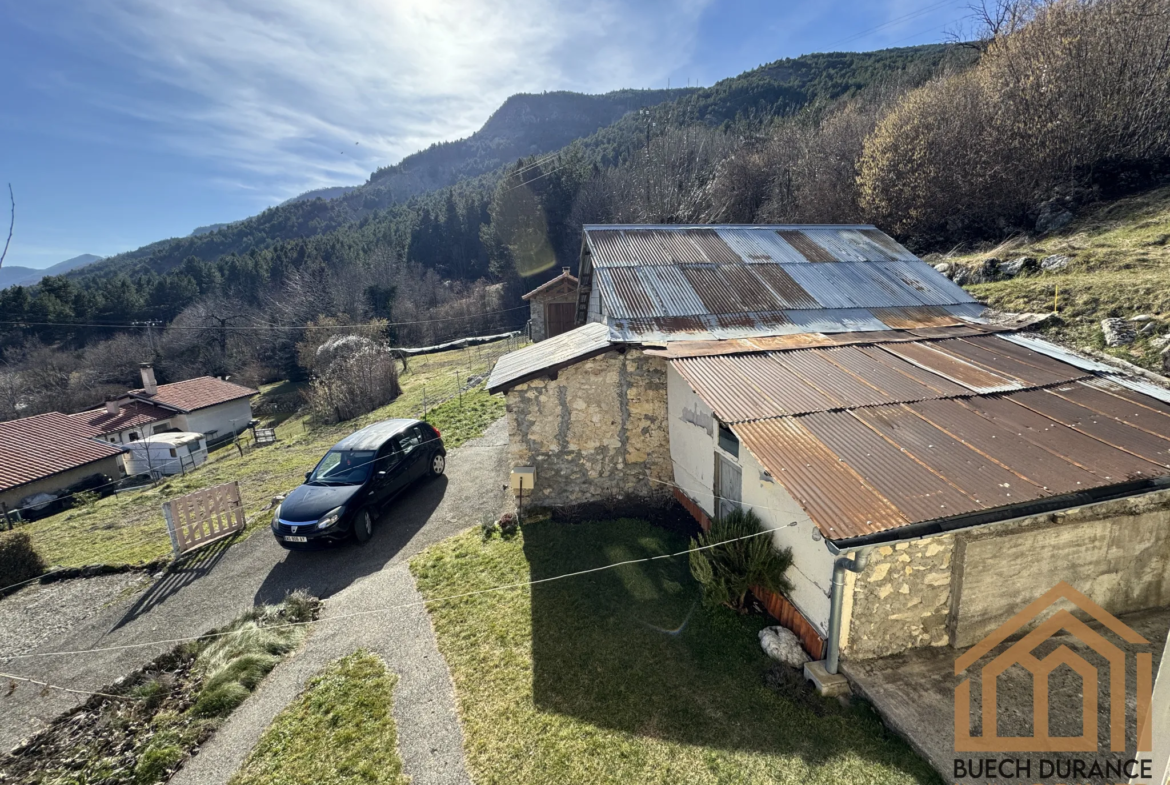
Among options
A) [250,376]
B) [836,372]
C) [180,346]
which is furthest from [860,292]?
[180,346]

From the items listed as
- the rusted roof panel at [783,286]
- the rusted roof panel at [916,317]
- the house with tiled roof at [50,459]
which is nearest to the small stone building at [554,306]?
the rusted roof panel at [783,286]

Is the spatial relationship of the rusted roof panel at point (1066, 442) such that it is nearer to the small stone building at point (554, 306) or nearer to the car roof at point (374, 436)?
the car roof at point (374, 436)

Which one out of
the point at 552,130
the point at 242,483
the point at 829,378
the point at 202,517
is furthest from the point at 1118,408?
the point at 552,130

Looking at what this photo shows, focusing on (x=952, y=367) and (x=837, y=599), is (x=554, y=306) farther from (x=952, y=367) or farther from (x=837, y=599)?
(x=837, y=599)

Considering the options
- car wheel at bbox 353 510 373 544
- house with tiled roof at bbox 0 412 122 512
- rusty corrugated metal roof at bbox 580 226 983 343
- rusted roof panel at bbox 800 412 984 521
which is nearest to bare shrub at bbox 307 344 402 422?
house with tiled roof at bbox 0 412 122 512

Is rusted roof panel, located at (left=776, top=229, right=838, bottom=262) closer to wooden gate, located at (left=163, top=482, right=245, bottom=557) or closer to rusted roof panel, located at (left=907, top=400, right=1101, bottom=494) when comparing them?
rusted roof panel, located at (left=907, top=400, right=1101, bottom=494)

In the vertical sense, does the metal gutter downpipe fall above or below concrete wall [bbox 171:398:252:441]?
above
